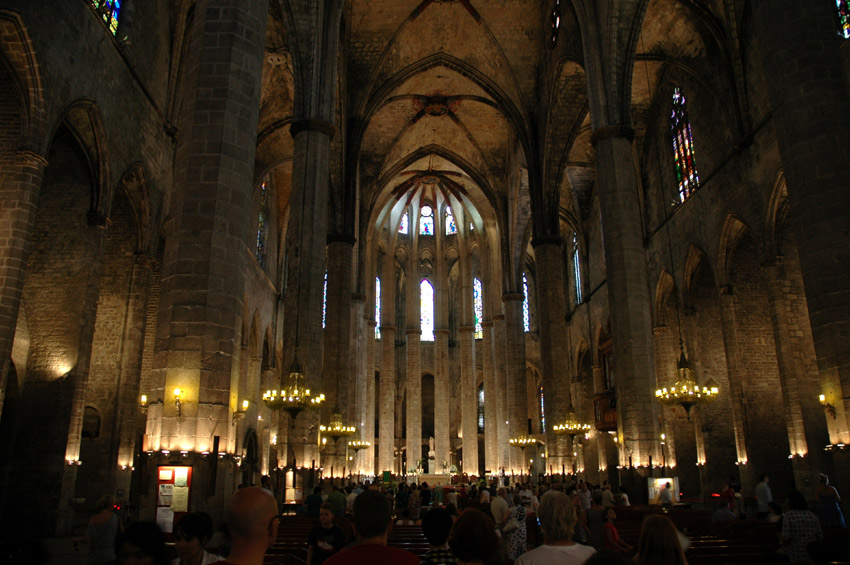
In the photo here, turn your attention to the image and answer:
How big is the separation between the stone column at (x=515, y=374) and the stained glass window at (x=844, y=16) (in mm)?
20349

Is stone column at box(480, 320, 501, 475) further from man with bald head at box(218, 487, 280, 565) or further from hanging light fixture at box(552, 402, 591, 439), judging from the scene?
man with bald head at box(218, 487, 280, 565)

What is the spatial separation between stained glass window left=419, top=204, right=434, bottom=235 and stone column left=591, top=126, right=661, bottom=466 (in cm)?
2668

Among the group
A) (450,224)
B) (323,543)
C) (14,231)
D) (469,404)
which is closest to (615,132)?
(14,231)

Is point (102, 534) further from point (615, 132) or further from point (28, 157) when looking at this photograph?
point (615, 132)

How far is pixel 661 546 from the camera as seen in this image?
2.69 meters

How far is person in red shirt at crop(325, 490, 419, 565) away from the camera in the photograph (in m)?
2.49

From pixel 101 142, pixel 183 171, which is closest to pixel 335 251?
pixel 101 142

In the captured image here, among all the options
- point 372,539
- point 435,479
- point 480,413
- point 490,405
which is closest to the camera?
point 372,539

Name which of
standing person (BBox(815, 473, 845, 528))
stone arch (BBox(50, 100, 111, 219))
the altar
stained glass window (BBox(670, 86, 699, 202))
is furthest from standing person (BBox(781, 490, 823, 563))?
the altar

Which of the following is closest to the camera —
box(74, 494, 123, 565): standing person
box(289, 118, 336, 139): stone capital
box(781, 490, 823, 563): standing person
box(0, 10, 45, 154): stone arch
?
box(74, 494, 123, 565): standing person

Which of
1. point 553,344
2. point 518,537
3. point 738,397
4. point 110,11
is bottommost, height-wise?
point 518,537

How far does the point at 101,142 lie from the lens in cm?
1463

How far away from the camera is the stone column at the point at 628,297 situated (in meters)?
15.0

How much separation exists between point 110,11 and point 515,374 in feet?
77.6
